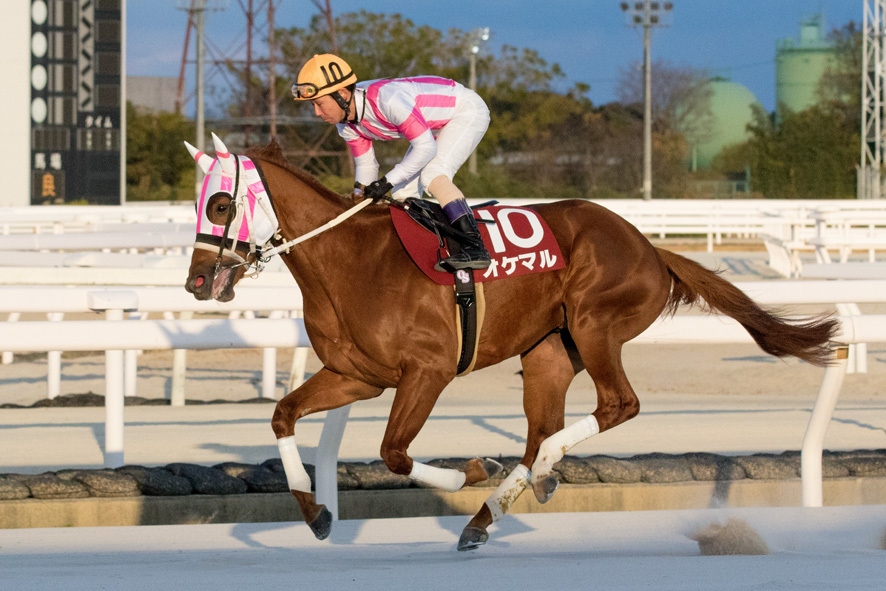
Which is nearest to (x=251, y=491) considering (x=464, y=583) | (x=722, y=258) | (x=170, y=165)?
(x=464, y=583)

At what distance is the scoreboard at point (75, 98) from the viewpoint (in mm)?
27656

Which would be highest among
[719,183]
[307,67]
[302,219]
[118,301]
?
[719,183]

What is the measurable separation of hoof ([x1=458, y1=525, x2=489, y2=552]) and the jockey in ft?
2.94

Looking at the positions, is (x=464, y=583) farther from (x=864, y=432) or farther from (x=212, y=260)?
(x=864, y=432)

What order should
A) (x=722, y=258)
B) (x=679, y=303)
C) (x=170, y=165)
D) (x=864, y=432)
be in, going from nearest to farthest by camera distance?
(x=679, y=303) → (x=864, y=432) → (x=722, y=258) → (x=170, y=165)

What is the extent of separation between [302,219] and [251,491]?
1157mm

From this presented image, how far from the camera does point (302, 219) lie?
412cm

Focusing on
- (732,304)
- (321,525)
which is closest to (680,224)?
(732,304)

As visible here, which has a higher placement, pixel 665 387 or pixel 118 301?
pixel 118 301

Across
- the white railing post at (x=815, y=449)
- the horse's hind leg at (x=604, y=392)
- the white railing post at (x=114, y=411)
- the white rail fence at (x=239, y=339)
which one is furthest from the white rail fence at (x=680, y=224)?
the white railing post at (x=815, y=449)

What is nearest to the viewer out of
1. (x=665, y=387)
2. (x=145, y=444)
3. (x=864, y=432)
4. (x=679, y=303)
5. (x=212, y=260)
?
(x=212, y=260)

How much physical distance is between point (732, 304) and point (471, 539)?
171 cm

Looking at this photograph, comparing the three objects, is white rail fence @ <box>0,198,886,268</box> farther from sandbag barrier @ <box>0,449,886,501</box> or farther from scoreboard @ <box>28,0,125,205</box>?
scoreboard @ <box>28,0,125,205</box>

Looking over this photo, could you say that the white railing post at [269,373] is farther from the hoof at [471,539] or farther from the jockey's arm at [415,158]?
the hoof at [471,539]
